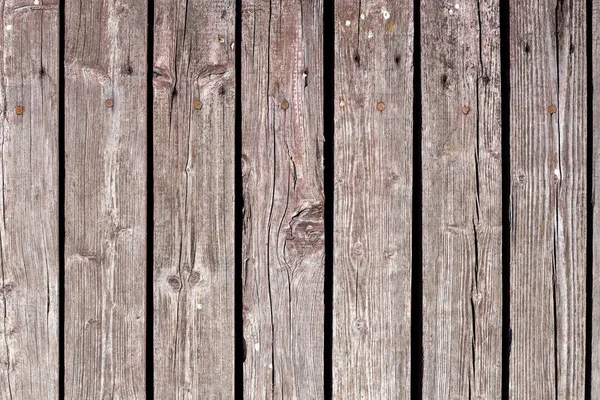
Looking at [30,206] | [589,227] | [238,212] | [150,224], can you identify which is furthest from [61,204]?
[589,227]

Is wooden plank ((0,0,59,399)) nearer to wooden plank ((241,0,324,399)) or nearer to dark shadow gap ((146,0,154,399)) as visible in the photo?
dark shadow gap ((146,0,154,399))

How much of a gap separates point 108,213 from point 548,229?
1457 millimetres

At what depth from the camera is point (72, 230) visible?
209 cm

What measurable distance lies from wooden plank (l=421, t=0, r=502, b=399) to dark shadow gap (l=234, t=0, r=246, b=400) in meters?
0.61

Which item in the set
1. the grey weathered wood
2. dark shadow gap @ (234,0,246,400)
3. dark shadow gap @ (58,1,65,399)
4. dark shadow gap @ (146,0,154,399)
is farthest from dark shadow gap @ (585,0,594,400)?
dark shadow gap @ (58,1,65,399)

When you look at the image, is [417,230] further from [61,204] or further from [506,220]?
[61,204]

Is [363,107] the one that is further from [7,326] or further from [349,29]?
[7,326]

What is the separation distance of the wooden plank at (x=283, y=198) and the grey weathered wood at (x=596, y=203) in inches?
35.0

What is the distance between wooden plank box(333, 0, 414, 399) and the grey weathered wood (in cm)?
60

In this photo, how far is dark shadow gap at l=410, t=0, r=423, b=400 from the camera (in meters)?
2.05

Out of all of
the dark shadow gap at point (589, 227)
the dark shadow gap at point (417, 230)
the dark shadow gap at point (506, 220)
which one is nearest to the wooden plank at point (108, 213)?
the dark shadow gap at point (417, 230)

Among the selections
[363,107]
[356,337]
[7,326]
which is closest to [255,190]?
[363,107]

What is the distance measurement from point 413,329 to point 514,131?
0.74 m

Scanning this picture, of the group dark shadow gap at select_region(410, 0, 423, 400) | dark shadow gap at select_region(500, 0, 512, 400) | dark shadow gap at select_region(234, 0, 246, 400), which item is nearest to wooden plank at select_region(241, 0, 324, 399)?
dark shadow gap at select_region(234, 0, 246, 400)
